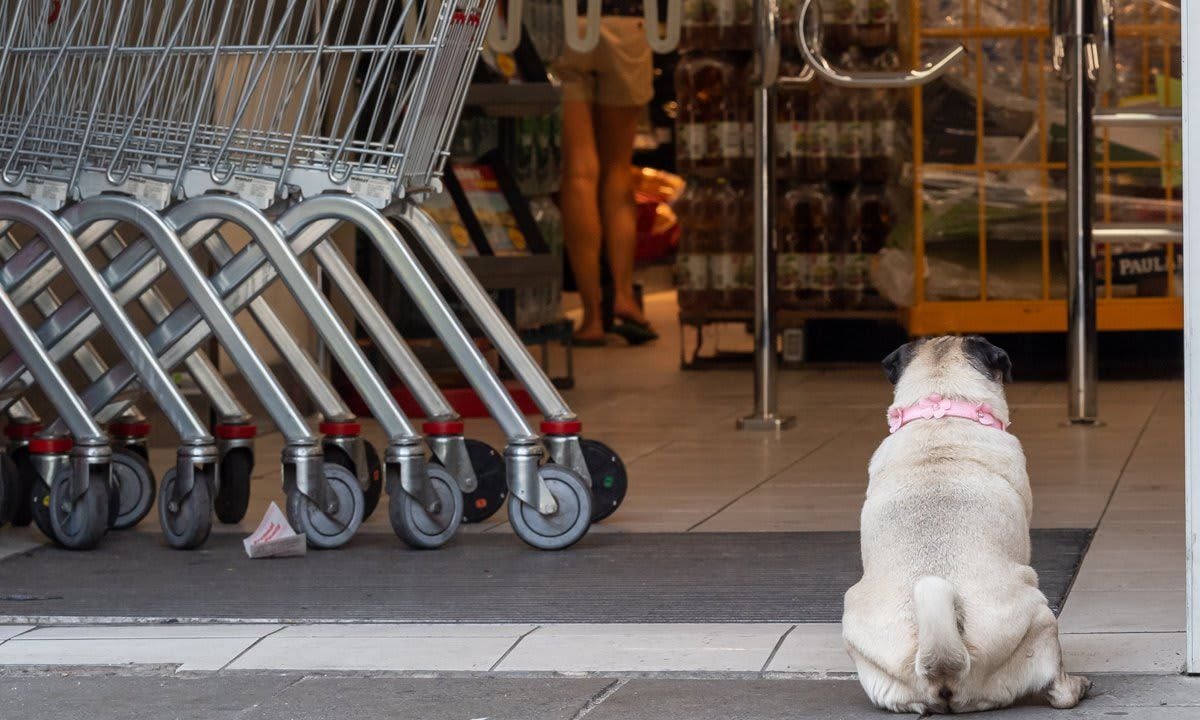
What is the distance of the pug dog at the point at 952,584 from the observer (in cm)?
326

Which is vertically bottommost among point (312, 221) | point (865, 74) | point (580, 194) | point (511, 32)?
point (580, 194)

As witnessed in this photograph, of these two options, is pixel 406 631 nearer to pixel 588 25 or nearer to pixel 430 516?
pixel 430 516

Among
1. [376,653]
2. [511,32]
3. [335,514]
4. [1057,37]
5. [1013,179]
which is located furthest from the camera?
[1013,179]

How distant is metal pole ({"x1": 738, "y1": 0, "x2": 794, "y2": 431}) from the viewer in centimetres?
761

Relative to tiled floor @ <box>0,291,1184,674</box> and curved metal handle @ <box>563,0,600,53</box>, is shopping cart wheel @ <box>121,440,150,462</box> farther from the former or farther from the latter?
curved metal handle @ <box>563,0,600,53</box>

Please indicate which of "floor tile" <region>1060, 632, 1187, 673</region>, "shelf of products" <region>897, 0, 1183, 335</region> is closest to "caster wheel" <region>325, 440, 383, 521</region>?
"floor tile" <region>1060, 632, 1187, 673</region>

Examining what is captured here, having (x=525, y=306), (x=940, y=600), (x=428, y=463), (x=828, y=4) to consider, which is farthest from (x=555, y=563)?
(x=828, y=4)

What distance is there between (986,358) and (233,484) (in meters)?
2.52

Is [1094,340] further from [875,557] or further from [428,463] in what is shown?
[875,557]

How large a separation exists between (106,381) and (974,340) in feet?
8.60

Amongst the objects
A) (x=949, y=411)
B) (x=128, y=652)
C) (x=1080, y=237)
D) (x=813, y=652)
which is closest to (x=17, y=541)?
(x=128, y=652)

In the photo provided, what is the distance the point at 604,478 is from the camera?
5.43m

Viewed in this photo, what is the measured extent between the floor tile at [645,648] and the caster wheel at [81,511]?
150 cm

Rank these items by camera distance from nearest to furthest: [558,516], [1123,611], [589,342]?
[1123,611]
[558,516]
[589,342]
